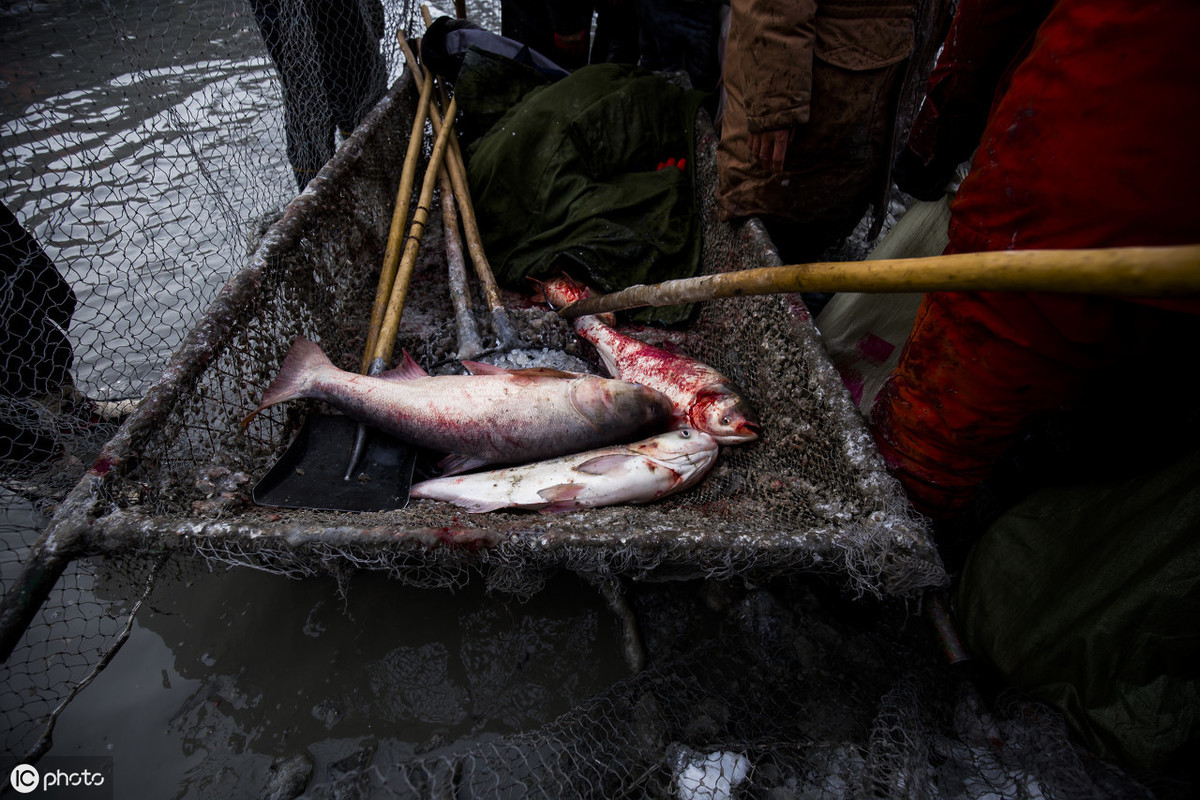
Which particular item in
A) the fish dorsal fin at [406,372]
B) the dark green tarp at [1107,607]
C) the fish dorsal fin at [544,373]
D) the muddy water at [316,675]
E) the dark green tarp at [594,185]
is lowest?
the muddy water at [316,675]

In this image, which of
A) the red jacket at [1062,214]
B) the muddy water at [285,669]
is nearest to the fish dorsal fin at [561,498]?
the muddy water at [285,669]

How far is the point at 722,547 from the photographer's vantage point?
5.90 ft

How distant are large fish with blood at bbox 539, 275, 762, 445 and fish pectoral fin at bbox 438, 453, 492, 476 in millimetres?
959

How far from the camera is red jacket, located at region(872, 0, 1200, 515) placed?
141 centimetres

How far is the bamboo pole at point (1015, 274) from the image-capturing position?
3.28 feet

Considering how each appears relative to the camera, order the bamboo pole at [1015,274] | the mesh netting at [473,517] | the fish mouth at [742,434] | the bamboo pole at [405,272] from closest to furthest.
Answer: the bamboo pole at [1015,274] → the mesh netting at [473,517] → the fish mouth at [742,434] → the bamboo pole at [405,272]

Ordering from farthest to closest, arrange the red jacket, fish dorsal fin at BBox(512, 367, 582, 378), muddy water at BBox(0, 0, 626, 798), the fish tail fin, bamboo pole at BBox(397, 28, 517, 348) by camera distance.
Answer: bamboo pole at BBox(397, 28, 517, 348), fish dorsal fin at BBox(512, 367, 582, 378), the fish tail fin, muddy water at BBox(0, 0, 626, 798), the red jacket

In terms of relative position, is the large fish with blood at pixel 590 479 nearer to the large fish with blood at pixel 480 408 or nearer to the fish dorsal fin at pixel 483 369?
the large fish with blood at pixel 480 408

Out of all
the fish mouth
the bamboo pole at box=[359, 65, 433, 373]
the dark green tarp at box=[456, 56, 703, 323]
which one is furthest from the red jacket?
the bamboo pole at box=[359, 65, 433, 373]

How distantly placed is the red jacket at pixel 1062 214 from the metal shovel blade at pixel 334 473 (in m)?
2.28

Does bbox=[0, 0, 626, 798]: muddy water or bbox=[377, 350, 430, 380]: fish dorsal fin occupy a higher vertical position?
bbox=[377, 350, 430, 380]: fish dorsal fin

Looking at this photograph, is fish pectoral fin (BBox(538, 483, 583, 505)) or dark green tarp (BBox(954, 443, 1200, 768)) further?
fish pectoral fin (BBox(538, 483, 583, 505))

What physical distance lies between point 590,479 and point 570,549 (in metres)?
0.55

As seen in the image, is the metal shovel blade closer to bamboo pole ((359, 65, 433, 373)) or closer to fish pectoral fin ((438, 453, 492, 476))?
fish pectoral fin ((438, 453, 492, 476))
